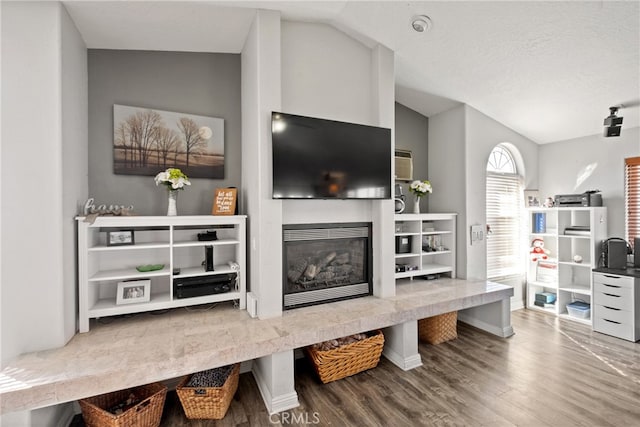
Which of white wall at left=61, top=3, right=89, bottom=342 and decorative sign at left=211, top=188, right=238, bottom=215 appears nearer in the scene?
white wall at left=61, top=3, right=89, bottom=342

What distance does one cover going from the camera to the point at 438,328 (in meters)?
3.07

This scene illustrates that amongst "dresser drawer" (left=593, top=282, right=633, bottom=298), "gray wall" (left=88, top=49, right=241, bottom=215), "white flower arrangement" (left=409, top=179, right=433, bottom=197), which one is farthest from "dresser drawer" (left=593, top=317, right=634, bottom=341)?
"gray wall" (left=88, top=49, right=241, bottom=215)

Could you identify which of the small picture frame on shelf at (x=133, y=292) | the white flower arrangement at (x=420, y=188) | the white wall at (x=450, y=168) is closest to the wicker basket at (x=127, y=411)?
the small picture frame on shelf at (x=133, y=292)

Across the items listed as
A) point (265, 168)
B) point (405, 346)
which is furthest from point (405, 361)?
point (265, 168)

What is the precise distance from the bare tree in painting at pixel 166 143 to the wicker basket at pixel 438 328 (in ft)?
10.0

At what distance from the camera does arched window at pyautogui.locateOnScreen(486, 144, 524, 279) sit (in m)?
3.91

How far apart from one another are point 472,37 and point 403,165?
154 cm

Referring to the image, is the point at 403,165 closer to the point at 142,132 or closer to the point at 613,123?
the point at 613,123

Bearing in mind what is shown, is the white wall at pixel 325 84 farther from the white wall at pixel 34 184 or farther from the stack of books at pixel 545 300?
the stack of books at pixel 545 300

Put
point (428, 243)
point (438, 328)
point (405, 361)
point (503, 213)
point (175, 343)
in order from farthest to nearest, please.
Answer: point (503, 213) < point (428, 243) < point (438, 328) < point (405, 361) < point (175, 343)

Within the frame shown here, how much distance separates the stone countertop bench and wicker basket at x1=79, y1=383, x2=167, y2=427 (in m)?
0.30

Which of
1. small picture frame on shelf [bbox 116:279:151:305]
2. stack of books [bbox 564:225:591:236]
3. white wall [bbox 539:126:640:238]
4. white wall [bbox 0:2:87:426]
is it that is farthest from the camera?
stack of books [bbox 564:225:591:236]

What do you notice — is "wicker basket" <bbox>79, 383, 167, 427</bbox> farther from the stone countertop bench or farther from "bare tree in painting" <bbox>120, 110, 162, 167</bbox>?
"bare tree in painting" <bbox>120, 110, 162, 167</bbox>

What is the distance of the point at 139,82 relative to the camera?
2.52 meters
